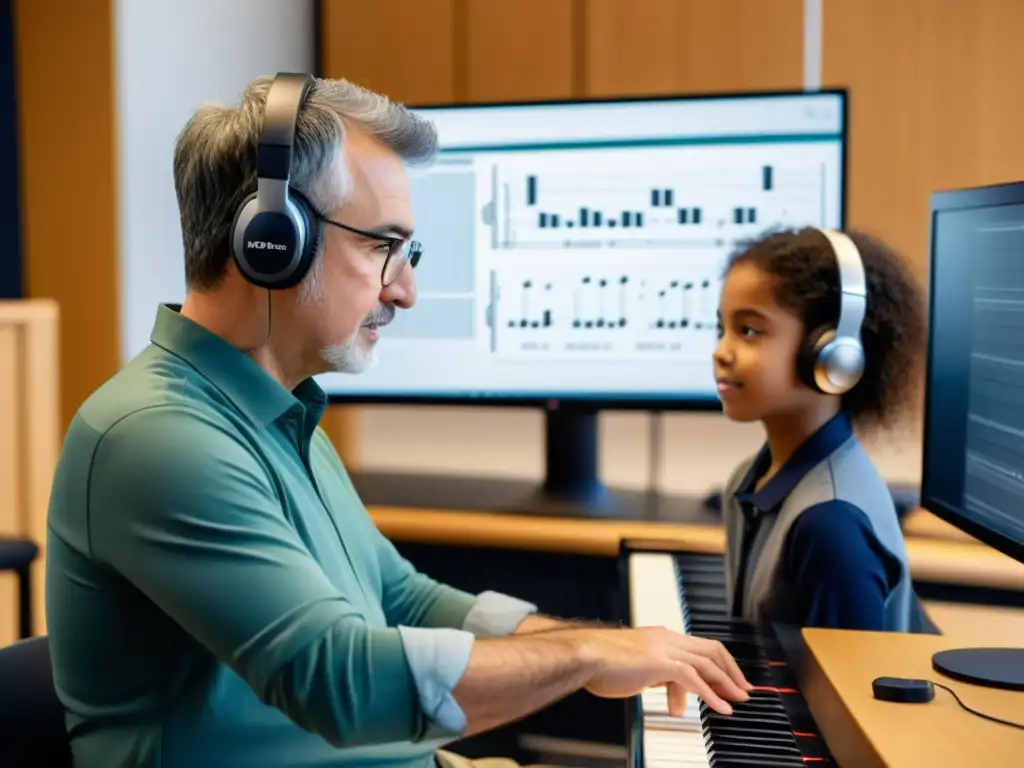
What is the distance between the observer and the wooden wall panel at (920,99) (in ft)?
6.21

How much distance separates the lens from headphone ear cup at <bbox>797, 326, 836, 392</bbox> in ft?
4.15

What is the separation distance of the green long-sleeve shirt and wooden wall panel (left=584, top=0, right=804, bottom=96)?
1.26 meters

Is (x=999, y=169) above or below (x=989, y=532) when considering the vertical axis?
above

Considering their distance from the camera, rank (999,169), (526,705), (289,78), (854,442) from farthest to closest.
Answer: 1. (999,169)
2. (854,442)
3. (289,78)
4. (526,705)

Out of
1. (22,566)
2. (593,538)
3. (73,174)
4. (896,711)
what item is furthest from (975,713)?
(73,174)

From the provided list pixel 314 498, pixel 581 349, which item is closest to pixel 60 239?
pixel 581 349

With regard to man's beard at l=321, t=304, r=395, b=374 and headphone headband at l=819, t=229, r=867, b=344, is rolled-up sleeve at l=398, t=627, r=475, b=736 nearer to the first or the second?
man's beard at l=321, t=304, r=395, b=374

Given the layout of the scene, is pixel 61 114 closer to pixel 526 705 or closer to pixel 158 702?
pixel 158 702

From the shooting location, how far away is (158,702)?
88 centimetres

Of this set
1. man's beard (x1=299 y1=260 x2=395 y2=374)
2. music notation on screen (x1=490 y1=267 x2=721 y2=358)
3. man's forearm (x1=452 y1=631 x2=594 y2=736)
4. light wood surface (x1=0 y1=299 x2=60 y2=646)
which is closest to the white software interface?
music notation on screen (x1=490 y1=267 x2=721 y2=358)

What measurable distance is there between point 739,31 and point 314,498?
1342mm

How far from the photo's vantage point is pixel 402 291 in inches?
43.2

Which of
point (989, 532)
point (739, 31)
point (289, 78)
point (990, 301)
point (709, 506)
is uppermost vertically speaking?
point (739, 31)

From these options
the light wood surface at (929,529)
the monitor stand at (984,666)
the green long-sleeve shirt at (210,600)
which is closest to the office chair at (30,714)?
the green long-sleeve shirt at (210,600)
